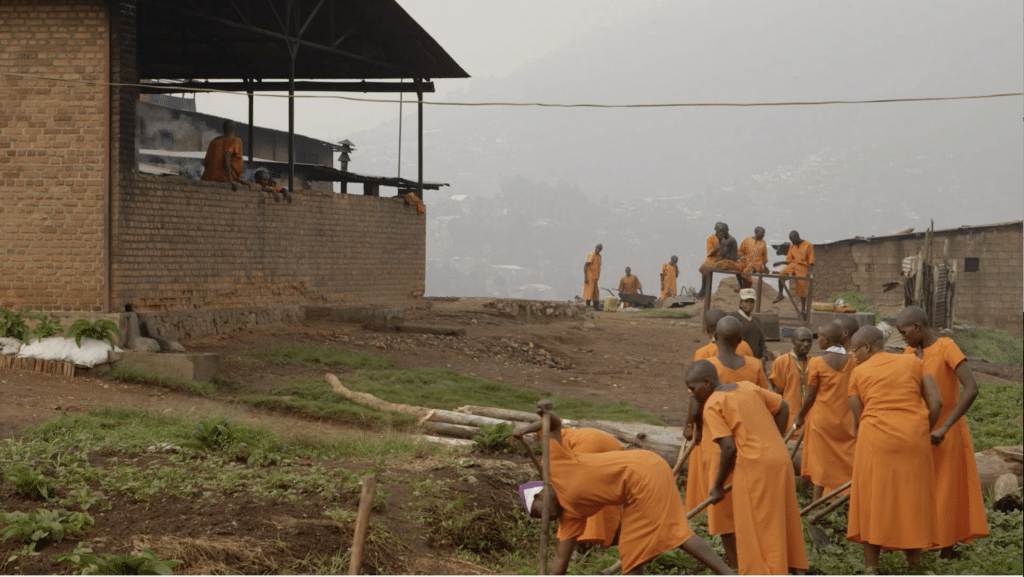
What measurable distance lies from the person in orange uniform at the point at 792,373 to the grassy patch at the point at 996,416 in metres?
2.12

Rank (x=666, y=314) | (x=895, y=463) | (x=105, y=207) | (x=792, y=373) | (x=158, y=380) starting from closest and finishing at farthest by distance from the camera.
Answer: (x=895, y=463) → (x=792, y=373) → (x=158, y=380) → (x=105, y=207) → (x=666, y=314)

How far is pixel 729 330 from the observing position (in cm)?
645

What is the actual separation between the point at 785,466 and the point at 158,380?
8484 millimetres

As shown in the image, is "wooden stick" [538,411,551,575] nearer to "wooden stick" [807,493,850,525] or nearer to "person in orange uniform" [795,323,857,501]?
"wooden stick" [807,493,850,525]

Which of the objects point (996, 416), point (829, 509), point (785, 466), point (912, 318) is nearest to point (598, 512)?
point (785, 466)

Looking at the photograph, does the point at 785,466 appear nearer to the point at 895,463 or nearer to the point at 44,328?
the point at 895,463

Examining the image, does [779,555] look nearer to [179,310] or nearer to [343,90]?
[179,310]

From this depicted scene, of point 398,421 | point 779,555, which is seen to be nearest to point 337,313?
point 398,421

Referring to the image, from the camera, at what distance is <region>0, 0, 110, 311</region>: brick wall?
39.6ft

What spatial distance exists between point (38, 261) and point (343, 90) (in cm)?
875

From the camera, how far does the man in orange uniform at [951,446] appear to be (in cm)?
598

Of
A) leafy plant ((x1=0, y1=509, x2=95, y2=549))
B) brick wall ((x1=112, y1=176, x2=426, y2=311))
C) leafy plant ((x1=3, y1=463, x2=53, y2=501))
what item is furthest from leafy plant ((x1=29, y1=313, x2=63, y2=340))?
leafy plant ((x1=0, y1=509, x2=95, y2=549))

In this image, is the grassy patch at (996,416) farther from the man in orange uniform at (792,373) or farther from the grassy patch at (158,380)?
the grassy patch at (158,380)

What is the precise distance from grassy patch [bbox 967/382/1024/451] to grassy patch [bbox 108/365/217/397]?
843 cm
